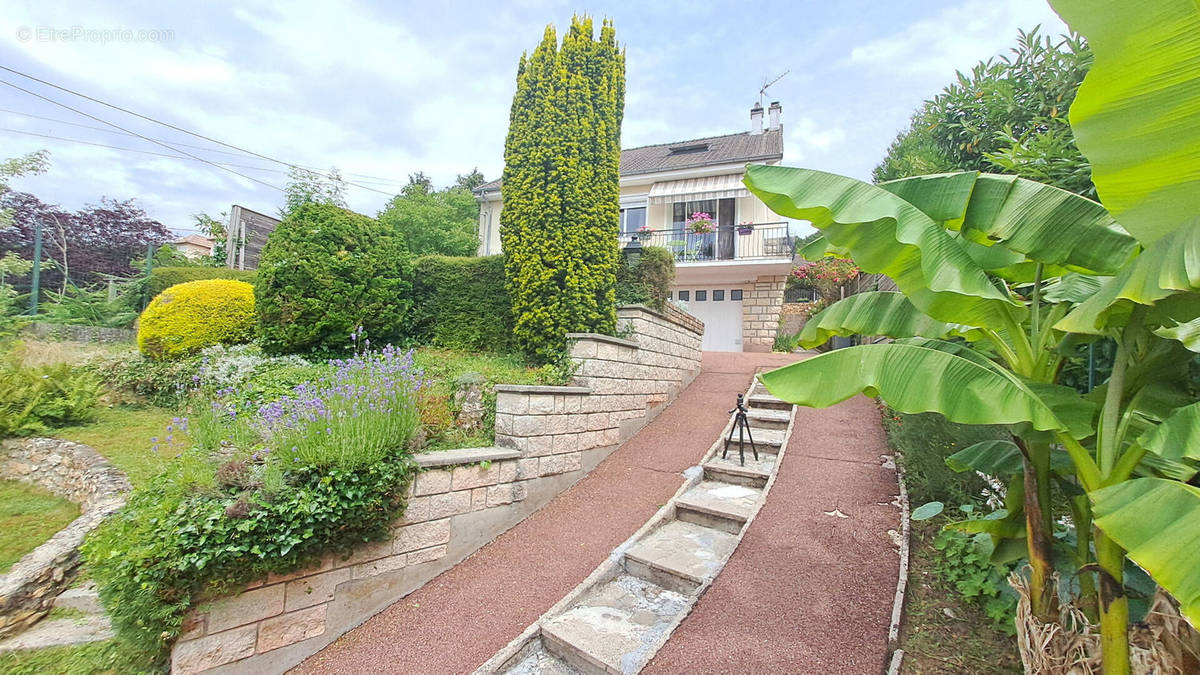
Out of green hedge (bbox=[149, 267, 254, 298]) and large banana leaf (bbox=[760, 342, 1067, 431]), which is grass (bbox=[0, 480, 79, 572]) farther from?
green hedge (bbox=[149, 267, 254, 298])

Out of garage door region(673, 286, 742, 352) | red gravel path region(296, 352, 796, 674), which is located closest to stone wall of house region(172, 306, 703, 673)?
red gravel path region(296, 352, 796, 674)

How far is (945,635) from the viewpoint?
267 cm

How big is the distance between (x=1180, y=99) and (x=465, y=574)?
476 centimetres

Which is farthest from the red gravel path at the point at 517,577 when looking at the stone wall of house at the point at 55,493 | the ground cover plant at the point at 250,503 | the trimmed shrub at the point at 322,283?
the trimmed shrub at the point at 322,283

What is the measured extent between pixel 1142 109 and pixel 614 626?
363cm

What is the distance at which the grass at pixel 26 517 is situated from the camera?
153 inches

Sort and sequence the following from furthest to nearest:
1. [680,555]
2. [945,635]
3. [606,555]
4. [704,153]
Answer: [704,153]
[606,555]
[680,555]
[945,635]

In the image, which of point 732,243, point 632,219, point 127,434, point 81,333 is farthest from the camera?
point 632,219

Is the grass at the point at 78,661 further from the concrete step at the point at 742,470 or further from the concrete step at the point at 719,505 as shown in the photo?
the concrete step at the point at 742,470

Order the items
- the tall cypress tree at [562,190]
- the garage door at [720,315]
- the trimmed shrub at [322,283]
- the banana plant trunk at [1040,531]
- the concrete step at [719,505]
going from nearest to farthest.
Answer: the banana plant trunk at [1040,531]
the concrete step at [719,505]
the tall cypress tree at [562,190]
the trimmed shrub at [322,283]
the garage door at [720,315]

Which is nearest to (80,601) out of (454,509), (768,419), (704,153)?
(454,509)

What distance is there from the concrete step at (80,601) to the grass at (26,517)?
482 millimetres

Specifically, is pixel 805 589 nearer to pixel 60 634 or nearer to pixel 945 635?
pixel 945 635

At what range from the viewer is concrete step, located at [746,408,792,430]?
6664 millimetres
